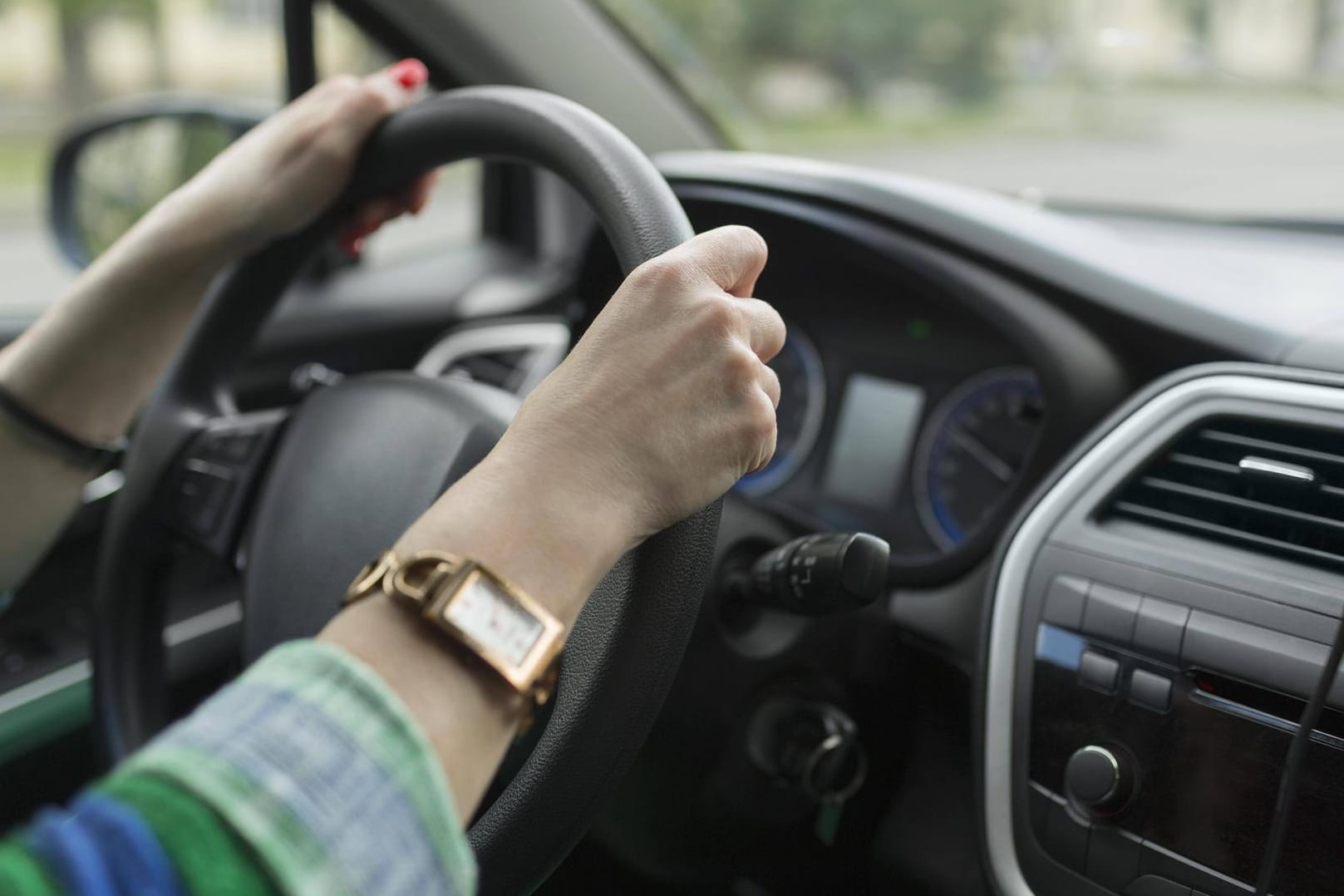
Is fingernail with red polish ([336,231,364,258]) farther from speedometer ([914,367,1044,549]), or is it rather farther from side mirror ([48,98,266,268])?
side mirror ([48,98,266,268])

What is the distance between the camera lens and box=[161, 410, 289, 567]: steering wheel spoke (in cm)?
117

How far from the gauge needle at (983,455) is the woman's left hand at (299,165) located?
72 centimetres

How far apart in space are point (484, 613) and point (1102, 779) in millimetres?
635

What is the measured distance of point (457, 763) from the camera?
1.91 feet

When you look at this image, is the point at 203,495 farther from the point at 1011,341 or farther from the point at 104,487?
the point at 1011,341

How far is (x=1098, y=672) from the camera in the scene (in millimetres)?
1031

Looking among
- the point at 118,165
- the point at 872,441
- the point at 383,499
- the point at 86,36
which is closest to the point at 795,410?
the point at 872,441

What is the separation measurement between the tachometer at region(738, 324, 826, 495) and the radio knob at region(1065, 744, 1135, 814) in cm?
72

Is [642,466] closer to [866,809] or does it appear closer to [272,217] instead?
[272,217]

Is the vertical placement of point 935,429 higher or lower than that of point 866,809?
higher

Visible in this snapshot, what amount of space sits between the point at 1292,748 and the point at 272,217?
0.97 m

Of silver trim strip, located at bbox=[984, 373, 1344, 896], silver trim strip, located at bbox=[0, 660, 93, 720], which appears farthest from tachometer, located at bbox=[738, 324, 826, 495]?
silver trim strip, located at bbox=[0, 660, 93, 720]

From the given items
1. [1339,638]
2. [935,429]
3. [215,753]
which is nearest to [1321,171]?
[935,429]

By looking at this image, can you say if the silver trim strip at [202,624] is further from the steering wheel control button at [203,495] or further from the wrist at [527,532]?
the wrist at [527,532]
